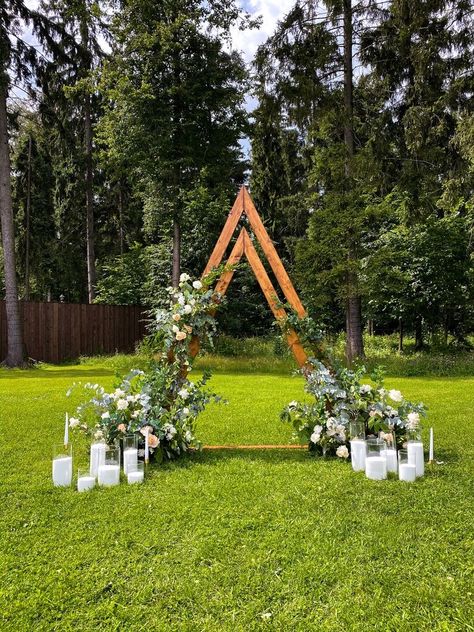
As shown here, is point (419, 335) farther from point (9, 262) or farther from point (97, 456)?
point (97, 456)

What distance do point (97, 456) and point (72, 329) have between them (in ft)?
37.7

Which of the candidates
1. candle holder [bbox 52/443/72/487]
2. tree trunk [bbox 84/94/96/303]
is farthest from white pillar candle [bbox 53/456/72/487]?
tree trunk [bbox 84/94/96/303]

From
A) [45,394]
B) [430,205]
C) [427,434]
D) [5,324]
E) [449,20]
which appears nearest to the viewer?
[427,434]

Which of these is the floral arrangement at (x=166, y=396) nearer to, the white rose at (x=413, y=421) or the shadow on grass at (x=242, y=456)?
the shadow on grass at (x=242, y=456)

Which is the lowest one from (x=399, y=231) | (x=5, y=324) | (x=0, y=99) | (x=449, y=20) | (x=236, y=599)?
(x=236, y=599)

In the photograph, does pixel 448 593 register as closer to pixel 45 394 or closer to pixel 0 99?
pixel 45 394

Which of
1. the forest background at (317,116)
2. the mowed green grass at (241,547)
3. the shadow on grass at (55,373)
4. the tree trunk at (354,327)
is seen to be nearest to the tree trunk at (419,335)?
the forest background at (317,116)

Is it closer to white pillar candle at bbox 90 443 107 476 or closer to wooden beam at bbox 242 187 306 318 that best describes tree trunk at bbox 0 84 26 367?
wooden beam at bbox 242 187 306 318

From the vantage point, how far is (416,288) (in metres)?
13.5

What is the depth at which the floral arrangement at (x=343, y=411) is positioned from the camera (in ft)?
13.8

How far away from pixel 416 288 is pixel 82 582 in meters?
12.7

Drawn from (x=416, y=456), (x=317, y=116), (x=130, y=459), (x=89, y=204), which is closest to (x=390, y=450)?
(x=416, y=456)

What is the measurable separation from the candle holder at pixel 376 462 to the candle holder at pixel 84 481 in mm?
2075

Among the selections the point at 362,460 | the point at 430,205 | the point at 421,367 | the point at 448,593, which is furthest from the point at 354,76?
the point at 448,593
